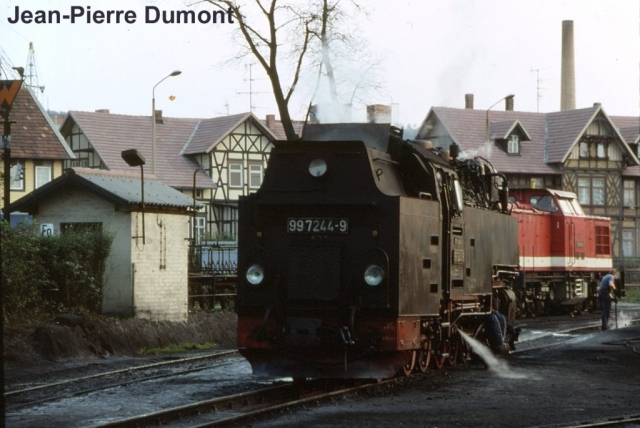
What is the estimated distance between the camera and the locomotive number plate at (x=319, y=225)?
13.9 m

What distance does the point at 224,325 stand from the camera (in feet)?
83.6

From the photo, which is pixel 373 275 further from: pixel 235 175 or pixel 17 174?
pixel 235 175

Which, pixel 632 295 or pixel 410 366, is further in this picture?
pixel 632 295

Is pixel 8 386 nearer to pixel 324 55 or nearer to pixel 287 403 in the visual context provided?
pixel 287 403

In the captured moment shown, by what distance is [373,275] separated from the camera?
13.7 m

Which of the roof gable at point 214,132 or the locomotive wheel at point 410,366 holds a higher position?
the roof gable at point 214,132

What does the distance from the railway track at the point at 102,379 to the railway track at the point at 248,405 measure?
248cm

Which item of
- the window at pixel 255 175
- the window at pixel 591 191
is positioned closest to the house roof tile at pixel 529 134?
the window at pixel 591 191

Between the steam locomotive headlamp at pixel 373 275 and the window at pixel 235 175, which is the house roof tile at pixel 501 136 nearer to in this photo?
the window at pixel 235 175

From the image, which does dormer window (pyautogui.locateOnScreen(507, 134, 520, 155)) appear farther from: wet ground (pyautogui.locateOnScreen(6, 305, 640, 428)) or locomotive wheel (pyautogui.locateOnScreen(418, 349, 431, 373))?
locomotive wheel (pyautogui.locateOnScreen(418, 349, 431, 373))

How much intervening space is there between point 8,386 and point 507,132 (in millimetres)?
54304

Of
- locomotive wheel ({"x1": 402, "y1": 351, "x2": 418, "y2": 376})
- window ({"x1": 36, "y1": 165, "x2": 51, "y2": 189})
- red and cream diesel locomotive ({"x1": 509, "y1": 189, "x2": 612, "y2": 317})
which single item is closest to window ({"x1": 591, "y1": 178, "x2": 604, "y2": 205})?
red and cream diesel locomotive ({"x1": 509, "y1": 189, "x2": 612, "y2": 317})

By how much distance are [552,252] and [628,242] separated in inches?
1500

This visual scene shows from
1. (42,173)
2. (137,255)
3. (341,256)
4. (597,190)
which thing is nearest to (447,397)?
(341,256)
